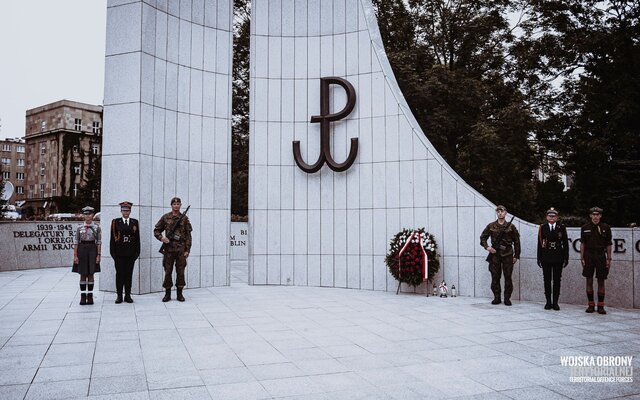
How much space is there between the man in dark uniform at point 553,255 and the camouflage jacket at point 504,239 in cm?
43

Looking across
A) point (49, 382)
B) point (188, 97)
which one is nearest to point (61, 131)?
point (188, 97)

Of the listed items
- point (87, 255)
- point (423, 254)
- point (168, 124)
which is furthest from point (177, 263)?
point (423, 254)

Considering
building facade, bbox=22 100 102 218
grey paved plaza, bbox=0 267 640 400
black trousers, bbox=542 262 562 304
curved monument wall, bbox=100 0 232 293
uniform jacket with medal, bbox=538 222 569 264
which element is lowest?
grey paved plaza, bbox=0 267 640 400

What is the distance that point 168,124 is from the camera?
38.2 ft

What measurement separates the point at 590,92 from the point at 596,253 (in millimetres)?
11781

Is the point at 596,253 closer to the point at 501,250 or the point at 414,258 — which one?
the point at 501,250

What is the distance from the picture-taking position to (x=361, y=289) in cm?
1196

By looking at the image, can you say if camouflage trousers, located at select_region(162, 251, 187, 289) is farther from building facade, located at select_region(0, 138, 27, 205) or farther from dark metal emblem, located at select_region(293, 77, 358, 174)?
building facade, located at select_region(0, 138, 27, 205)

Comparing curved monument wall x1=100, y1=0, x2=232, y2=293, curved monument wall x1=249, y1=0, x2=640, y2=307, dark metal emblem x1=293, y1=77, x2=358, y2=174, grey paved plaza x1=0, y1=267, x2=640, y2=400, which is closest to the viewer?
grey paved plaza x1=0, y1=267, x2=640, y2=400

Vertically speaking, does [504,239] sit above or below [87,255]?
above

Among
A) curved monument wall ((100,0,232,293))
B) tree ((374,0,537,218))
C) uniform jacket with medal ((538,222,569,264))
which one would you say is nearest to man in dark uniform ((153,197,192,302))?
curved monument wall ((100,0,232,293))

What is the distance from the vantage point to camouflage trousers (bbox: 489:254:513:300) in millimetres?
9695

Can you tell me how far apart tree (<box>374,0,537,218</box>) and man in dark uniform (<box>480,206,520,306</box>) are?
8191 mm

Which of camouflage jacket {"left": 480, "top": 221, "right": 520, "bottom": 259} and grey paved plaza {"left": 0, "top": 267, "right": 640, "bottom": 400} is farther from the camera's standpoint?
camouflage jacket {"left": 480, "top": 221, "right": 520, "bottom": 259}
